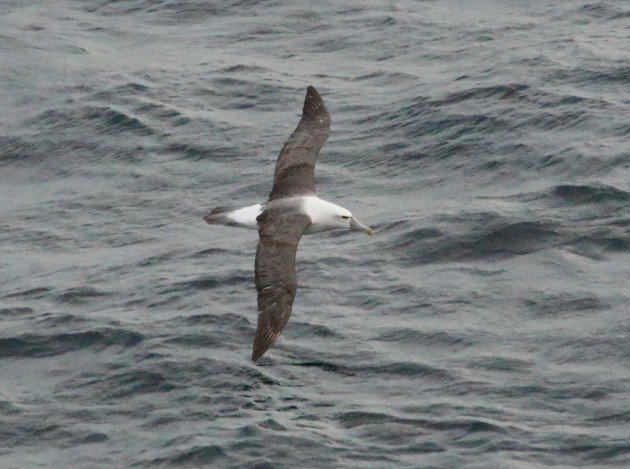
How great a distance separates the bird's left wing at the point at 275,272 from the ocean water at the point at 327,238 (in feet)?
2.69

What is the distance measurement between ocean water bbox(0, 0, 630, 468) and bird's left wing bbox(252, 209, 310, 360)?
32.3 inches

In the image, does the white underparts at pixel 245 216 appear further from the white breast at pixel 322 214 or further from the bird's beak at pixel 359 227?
the bird's beak at pixel 359 227

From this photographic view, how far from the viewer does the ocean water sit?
49.4ft

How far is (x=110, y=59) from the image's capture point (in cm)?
2706

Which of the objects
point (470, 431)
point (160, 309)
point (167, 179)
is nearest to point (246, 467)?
point (470, 431)

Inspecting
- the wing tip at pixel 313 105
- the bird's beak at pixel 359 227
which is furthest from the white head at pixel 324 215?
the wing tip at pixel 313 105

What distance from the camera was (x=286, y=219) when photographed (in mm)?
17344

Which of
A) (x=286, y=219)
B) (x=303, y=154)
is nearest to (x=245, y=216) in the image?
(x=286, y=219)

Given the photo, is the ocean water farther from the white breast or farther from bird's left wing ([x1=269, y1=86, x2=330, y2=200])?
bird's left wing ([x1=269, y1=86, x2=330, y2=200])

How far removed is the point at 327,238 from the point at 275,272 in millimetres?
4345

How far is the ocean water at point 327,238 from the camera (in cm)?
1505

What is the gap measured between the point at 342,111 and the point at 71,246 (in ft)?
18.2

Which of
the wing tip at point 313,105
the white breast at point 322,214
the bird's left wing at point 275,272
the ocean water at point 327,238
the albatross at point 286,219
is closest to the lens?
the ocean water at point 327,238

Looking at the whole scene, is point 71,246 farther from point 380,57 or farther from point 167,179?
point 380,57
